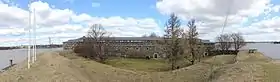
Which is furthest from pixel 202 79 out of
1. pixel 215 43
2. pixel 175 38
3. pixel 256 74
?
pixel 215 43

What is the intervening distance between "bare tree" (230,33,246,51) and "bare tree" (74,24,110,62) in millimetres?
58497

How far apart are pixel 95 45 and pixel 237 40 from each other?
68715 mm

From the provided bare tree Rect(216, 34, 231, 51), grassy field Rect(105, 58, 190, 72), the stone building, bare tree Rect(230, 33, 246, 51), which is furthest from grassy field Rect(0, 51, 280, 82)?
bare tree Rect(230, 33, 246, 51)

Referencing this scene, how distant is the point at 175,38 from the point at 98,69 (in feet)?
93.3

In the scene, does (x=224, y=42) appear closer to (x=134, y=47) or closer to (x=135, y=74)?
(x=134, y=47)

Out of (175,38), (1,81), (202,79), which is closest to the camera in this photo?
(1,81)

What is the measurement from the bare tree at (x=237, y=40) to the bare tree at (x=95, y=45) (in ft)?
192

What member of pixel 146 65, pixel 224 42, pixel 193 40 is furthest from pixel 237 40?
pixel 146 65

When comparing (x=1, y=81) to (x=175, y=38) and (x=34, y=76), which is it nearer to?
(x=34, y=76)

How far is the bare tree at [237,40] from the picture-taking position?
144 metres

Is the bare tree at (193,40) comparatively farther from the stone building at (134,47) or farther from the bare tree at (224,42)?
the bare tree at (224,42)

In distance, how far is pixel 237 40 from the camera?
146 m

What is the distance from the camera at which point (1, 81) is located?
29.5 metres

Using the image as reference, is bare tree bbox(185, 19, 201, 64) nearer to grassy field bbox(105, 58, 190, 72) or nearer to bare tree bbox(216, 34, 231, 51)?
grassy field bbox(105, 58, 190, 72)
